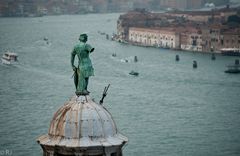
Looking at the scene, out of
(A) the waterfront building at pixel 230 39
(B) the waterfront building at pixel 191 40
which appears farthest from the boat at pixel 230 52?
(B) the waterfront building at pixel 191 40

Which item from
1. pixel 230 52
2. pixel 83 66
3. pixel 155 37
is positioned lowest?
pixel 230 52

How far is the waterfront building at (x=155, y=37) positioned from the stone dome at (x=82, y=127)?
90.0 ft

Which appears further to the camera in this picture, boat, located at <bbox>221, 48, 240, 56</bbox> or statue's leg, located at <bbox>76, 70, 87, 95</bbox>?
boat, located at <bbox>221, 48, 240, 56</bbox>

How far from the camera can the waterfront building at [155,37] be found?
29345 mm

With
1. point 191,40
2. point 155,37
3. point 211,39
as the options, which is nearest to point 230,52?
point 211,39

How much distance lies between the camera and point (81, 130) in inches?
65.7

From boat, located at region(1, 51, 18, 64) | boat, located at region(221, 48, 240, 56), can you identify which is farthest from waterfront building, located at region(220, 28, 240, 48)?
boat, located at region(1, 51, 18, 64)

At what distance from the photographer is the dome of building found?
1.66 meters

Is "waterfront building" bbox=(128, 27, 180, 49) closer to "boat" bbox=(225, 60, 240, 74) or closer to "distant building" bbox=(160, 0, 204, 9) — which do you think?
"boat" bbox=(225, 60, 240, 74)

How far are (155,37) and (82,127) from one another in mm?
29052

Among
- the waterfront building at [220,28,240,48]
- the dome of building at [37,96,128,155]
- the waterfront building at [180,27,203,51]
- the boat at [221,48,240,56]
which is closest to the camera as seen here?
the dome of building at [37,96,128,155]

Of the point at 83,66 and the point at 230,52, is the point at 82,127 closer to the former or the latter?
the point at 83,66

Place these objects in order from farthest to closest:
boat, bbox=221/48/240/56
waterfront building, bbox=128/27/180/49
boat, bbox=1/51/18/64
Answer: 1. waterfront building, bbox=128/27/180/49
2. boat, bbox=221/48/240/56
3. boat, bbox=1/51/18/64

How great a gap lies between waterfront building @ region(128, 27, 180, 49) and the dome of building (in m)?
27.4
